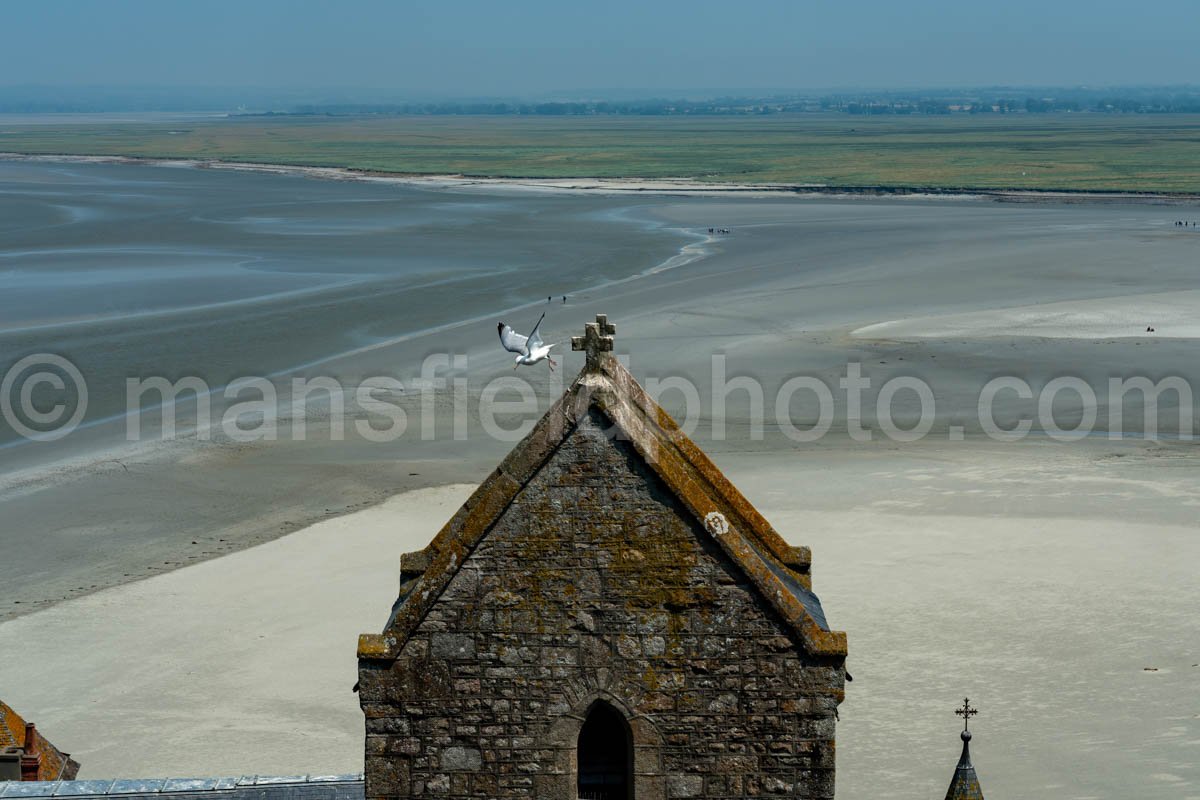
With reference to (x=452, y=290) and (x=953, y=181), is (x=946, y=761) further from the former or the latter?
(x=953, y=181)

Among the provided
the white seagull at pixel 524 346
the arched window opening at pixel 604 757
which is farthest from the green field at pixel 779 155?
the arched window opening at pixel 604 757

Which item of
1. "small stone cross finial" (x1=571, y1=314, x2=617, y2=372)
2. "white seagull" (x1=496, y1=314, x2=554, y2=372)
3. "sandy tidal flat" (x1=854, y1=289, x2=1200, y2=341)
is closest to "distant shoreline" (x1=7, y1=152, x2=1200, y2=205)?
"sandy tidal flat" (x1=854, y1=289, x2=1200, y2=341)

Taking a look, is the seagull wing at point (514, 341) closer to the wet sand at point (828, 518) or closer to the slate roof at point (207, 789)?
the slate roof at point (207, 789)

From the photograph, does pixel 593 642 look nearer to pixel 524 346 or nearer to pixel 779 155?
pixel 524 346

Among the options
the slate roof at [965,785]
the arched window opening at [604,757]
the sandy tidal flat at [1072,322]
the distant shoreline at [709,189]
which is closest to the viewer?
the arched window opening at [604,757]

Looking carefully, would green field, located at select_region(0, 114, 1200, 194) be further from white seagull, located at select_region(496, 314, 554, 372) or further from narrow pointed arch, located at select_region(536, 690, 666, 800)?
narrow pointed arch, located at select_region(536, 690, 666, 800)
